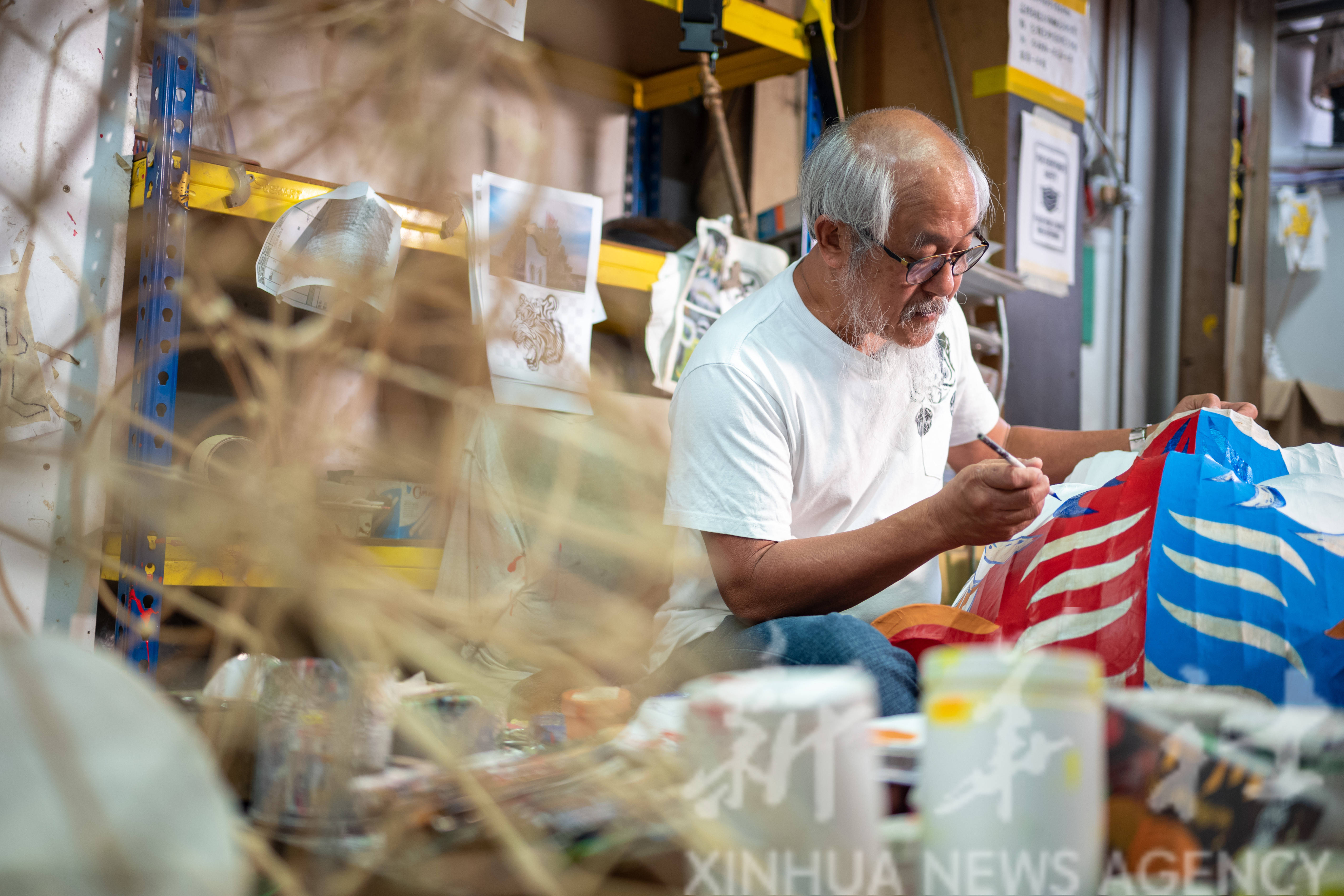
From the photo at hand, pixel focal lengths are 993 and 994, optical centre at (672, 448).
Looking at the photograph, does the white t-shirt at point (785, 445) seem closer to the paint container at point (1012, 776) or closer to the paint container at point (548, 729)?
the paint container at point (548, 729)

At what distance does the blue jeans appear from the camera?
796 mm

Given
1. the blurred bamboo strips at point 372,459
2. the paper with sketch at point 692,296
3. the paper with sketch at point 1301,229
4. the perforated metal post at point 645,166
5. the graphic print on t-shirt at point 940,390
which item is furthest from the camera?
the paper with sketch at point 1301,229

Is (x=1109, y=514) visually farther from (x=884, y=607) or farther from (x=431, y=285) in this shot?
(x=431, y=285)

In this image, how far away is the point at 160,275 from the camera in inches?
41.0

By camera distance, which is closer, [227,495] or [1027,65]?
[227,495]

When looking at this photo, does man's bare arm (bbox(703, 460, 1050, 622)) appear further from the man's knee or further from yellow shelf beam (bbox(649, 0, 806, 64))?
yellow shelf beam (bbox(649, 0, 806, 64))

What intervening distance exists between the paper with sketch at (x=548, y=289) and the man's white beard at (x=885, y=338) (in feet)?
1.17

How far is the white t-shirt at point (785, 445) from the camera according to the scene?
1029 mm

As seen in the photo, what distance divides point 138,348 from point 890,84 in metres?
1.64

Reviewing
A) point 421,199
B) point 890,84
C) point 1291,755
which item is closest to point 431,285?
point 421,199

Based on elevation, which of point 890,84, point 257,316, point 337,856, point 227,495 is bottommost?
point 337,856

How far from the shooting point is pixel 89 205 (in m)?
1.12

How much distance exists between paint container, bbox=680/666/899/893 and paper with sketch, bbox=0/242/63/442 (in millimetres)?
925

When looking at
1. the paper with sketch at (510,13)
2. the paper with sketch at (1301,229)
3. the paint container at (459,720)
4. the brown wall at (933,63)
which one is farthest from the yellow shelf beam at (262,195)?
the paper with sketch at (1301,229)
